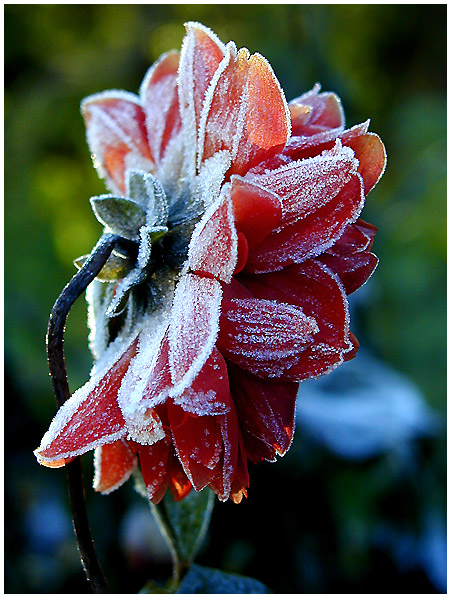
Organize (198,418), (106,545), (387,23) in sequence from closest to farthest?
1. (198,418)
2. (106,545)
3. (387,23)

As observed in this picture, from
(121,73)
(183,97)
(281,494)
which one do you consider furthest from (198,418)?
(121,73)

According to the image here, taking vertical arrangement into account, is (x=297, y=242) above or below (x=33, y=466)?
above

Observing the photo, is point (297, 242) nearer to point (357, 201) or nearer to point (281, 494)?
point (357, 201)

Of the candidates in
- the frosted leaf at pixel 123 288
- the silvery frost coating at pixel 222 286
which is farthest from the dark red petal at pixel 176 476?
the frosted leaf at pixel 123 288

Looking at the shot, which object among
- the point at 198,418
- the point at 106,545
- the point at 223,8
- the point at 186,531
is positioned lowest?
the point at 106,545

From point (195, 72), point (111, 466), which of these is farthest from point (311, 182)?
point (111, 466)

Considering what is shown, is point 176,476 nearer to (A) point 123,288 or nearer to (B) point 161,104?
(A) point 123,288
